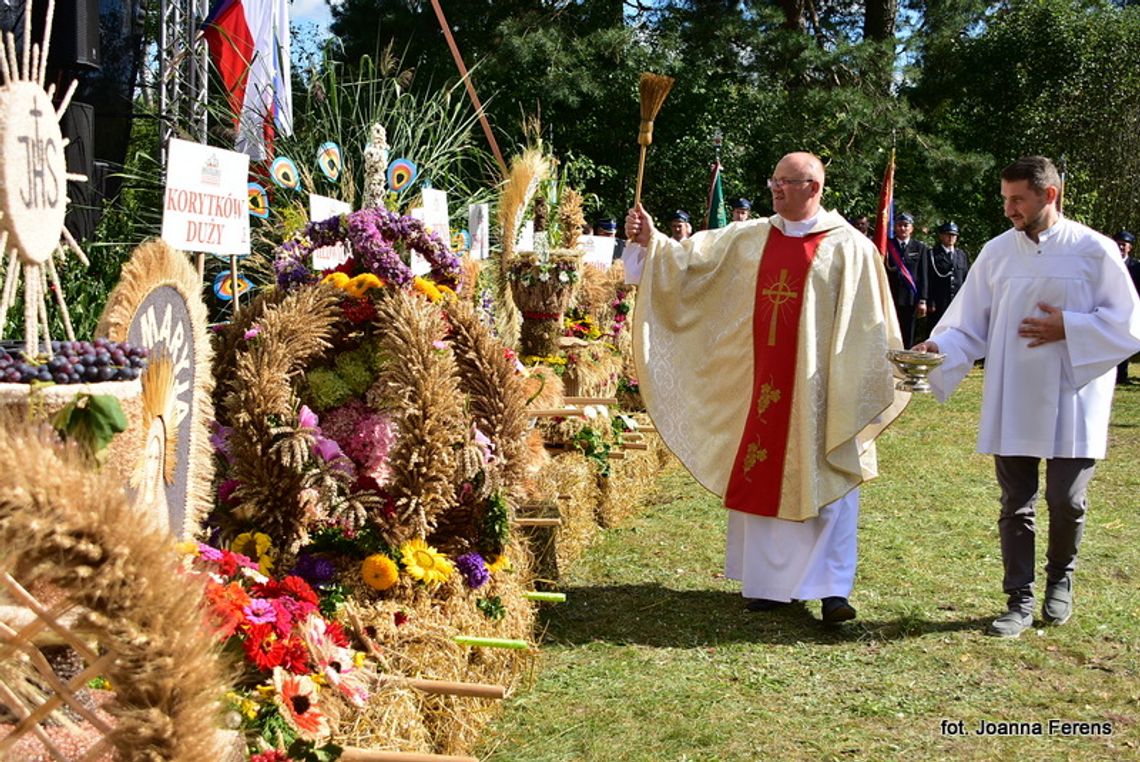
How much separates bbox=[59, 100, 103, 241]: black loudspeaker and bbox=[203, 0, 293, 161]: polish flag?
3.55 feet

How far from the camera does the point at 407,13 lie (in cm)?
2000

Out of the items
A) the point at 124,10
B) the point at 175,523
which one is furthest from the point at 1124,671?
the point at 124,10

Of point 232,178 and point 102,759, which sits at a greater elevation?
point 232,178

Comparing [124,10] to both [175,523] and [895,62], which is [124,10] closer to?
[175,523]

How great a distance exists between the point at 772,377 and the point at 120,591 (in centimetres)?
414

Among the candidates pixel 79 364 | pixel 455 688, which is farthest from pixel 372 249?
pixel 79 364

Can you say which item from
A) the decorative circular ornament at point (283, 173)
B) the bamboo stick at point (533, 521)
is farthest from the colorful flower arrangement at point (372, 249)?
the decorative circular ornament at point (283, 173)

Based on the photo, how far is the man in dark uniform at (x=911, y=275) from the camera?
1481 centimetres

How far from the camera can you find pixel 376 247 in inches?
164

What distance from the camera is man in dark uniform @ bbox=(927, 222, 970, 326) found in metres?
15.4

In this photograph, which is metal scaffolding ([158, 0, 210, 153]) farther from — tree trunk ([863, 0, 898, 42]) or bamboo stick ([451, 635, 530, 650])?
tree trunk ([863, 0, 898, 42])

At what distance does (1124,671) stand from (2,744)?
164 inches

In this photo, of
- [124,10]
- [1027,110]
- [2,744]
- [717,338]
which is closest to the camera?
[2,744]

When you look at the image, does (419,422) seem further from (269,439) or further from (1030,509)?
(1030,509)
